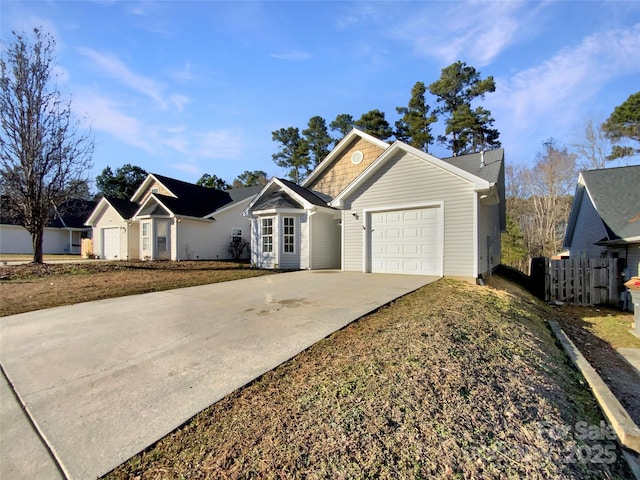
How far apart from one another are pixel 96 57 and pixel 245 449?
1154 centimetres

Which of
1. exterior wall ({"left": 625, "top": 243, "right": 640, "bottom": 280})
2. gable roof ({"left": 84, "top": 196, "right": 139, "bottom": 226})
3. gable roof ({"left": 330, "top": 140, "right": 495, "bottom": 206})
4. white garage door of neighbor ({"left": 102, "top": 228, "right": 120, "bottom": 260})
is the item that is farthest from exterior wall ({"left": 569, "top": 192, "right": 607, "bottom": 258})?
white garage door of neighbor ({"left": 102, "top": 228, "right": 120, "bottom": 260})

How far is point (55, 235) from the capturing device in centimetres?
2734

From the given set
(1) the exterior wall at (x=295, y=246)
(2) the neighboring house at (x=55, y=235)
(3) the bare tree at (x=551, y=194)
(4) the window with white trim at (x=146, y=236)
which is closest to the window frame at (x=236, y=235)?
(4) the window with white trim at (x=146, y=236)

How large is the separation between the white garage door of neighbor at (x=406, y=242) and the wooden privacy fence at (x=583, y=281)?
15.7 ft

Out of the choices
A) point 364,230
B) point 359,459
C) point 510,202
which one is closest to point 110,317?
point 359,459

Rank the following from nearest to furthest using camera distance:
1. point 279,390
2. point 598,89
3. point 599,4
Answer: point 279,390, point 599,4, point 598,89

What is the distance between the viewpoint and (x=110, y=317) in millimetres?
5543

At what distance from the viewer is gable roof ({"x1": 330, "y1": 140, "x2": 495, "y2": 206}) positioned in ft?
28.4

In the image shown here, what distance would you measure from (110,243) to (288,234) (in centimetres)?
1575

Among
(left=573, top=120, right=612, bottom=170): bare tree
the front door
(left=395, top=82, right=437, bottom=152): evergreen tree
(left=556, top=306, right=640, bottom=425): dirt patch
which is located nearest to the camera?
(left=556, top=306, right=640, bottom=425): dirt patch

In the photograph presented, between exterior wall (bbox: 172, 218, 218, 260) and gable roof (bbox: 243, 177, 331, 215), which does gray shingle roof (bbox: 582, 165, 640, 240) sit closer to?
gable roof (bbox: 243, 177, 331, 215)

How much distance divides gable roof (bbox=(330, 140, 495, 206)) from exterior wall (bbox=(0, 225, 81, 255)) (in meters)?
28.9

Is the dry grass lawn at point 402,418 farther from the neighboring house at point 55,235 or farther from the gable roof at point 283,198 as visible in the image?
the neighboring house at point 55,235

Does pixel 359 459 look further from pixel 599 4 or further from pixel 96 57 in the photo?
pixel 599 4
